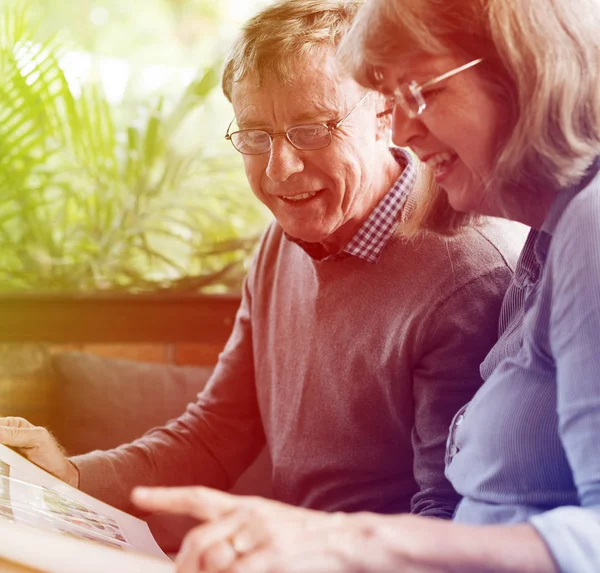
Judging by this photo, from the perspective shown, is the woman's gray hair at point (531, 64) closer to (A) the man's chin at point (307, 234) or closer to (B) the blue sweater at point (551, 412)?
(B) the blue sweater at point (551, 412)

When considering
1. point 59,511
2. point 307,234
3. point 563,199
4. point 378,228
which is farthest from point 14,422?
point 563,199

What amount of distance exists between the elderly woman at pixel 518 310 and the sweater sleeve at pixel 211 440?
64 cm

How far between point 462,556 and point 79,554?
0.35 meters

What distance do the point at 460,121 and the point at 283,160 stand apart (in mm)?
467

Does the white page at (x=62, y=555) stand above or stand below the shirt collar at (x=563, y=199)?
below

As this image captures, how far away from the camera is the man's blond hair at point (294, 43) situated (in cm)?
128

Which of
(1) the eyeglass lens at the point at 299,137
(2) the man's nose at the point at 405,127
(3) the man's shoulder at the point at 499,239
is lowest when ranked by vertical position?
(3) the man's shoulder at the point at 499,239

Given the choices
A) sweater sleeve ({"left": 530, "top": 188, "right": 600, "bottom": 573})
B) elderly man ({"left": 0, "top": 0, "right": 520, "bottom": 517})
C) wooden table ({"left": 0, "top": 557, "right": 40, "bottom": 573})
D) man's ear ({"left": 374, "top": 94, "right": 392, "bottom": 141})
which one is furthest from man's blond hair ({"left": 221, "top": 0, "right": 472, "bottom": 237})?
wooden table ({"left": 0, "top": 557, "right": 40, "bottom": 573})

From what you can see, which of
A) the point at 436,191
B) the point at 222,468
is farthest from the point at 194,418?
the point at 436,191

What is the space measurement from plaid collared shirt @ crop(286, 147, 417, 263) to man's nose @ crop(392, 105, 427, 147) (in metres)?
0.36

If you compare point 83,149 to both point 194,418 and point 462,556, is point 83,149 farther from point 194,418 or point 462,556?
point 462,556

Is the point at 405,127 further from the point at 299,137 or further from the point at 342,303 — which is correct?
the point at 342,303

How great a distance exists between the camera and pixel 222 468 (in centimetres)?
161

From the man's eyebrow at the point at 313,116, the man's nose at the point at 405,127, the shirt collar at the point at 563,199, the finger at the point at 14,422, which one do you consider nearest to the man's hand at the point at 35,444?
the finger at the point at 14,422
